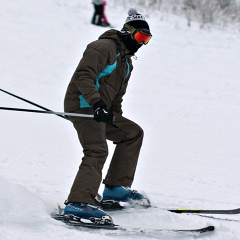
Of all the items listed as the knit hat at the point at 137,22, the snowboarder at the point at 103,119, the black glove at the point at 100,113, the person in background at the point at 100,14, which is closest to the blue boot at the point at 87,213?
the snowboarder at the point at 103,119

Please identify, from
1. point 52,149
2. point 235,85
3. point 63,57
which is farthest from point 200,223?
point 63,57

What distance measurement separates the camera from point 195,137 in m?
7.48

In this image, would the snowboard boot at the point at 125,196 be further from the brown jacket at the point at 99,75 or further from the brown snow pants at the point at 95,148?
the brown jacket at the point at 99,75

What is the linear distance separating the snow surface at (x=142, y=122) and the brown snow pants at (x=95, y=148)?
0.29m

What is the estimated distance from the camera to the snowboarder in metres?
3.69

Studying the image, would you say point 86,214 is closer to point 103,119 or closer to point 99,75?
point 103,119

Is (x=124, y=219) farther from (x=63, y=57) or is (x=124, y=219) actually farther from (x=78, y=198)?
(x=63, y=57)

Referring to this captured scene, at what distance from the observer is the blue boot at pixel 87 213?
3.67m

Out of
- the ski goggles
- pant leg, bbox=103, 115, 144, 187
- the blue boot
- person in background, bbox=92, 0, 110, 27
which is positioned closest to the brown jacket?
the ski goggles

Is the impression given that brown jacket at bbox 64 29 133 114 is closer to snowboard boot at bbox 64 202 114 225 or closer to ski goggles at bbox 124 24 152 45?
ski goggles at bbox 124 24 152 45

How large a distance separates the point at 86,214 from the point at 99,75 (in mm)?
949

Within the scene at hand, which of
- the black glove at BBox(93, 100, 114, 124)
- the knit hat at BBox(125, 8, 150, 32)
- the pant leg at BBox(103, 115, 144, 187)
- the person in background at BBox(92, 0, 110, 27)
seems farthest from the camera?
the person in background at BBox(92, 0, 110, 27)

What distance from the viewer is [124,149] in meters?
4.33

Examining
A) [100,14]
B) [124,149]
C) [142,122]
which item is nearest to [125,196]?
[124,149]
